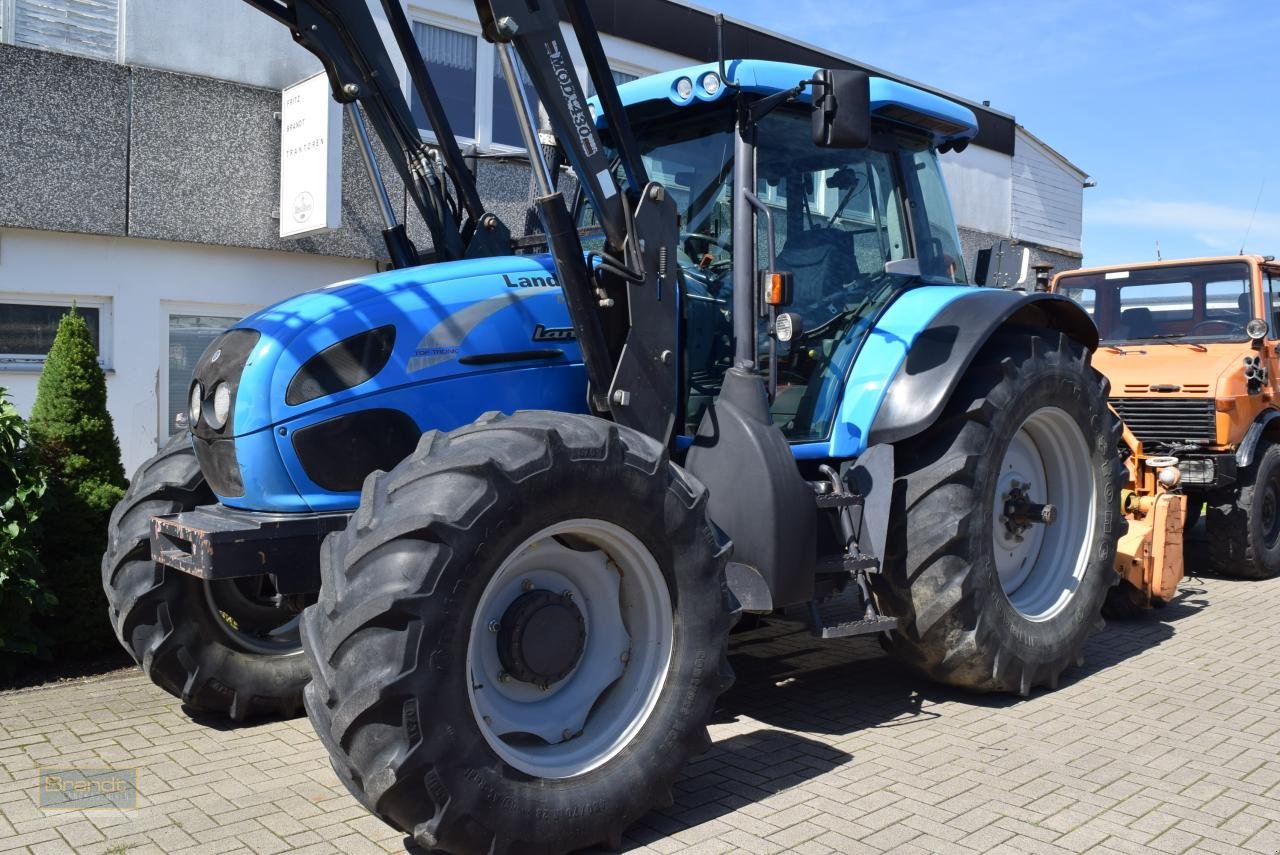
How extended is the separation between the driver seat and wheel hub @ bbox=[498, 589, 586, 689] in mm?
2017

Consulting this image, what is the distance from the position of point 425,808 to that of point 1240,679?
429 cm

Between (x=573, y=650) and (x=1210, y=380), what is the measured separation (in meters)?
6.31

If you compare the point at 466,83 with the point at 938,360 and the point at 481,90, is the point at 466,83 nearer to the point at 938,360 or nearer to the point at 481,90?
the point at 481,90

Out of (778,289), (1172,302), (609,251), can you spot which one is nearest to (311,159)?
(609,251)

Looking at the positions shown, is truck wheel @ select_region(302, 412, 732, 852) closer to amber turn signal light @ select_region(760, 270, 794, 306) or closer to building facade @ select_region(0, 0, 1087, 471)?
amber turn signal light @ select_region(760, 270, 794, 306)

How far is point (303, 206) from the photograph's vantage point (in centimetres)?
886

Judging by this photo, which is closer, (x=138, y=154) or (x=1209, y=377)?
(x=1209, y=377)

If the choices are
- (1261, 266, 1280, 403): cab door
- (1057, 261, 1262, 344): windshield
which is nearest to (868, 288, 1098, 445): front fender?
(1057, 261, 1262, 344): windshield

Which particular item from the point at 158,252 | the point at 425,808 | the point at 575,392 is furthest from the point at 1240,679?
the point at 158,252

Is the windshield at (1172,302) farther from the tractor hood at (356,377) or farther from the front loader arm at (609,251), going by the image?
the tractor hood at (356,377)

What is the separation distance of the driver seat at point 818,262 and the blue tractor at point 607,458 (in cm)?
2

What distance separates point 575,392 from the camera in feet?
14.7

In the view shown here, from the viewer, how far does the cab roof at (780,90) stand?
4707mm

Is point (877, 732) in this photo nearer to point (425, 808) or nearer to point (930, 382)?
point (930, 382)
